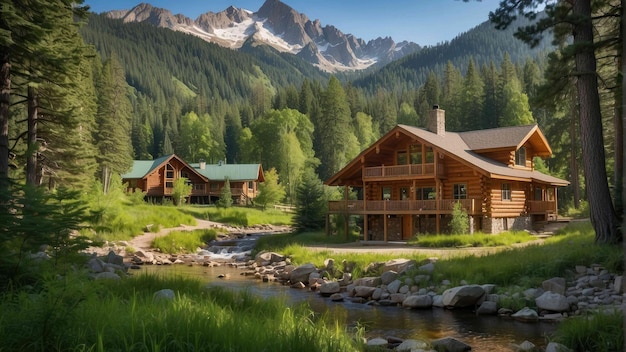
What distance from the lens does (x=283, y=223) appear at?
49750mm

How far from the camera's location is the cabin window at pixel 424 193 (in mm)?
30188

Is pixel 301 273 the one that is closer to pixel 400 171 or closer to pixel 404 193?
pixel 400 171

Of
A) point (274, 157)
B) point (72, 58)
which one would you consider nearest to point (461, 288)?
point (72, 58)

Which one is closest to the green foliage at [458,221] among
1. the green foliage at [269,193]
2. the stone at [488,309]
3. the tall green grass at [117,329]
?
the stone at [488,309]

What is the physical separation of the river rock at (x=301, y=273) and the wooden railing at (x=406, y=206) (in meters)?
10.4

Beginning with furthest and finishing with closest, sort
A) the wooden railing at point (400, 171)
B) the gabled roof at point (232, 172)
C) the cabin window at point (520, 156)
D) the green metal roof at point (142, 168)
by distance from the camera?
the gabled roof at point (232, 172)
the green metal roof at point (142, 168)
the cabin window at point (520, 156)
the wooden railing at point (400, 171)

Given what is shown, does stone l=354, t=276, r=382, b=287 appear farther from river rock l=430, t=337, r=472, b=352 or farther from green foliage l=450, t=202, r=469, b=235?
green foliage l=450, t=202, r=469, b=235

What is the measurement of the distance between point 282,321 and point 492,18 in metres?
12.2

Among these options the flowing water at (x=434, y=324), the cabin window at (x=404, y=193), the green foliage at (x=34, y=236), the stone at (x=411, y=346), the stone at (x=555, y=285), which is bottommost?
the flowing water at (x=434, y=324)

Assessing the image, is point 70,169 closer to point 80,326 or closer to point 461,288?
point 461,288

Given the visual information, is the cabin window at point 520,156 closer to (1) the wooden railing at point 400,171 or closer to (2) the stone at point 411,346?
(1) the wooden railing at point 400,171

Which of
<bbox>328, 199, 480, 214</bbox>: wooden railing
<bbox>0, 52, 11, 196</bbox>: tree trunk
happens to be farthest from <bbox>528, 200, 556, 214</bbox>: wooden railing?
<bbox>0, 52, 11, 196</bbox>: tree trunk

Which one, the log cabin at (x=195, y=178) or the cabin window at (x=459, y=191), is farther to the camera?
the log cabin at (x=195, y=178)

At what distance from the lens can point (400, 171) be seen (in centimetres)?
2852
